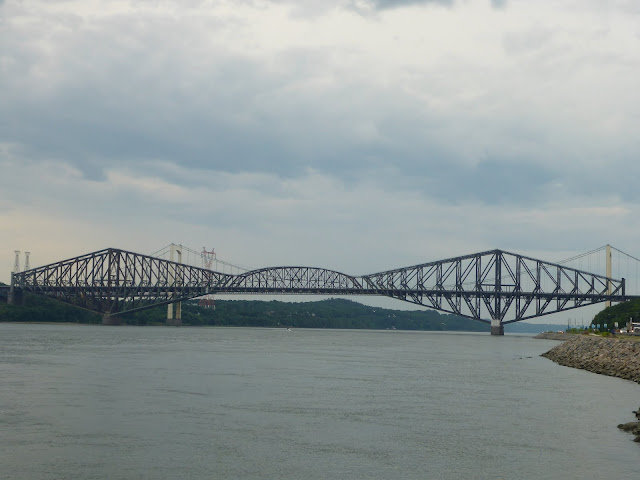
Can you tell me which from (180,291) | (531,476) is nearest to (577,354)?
(531,476)

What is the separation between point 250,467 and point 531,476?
24.6 ft

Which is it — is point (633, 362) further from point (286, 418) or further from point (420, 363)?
point (286, 418)

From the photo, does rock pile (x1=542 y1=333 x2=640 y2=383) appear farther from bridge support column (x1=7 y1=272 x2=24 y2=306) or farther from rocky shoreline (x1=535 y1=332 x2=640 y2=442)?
bridge support column (x1=7 y1=272 x2=24 y2=306)

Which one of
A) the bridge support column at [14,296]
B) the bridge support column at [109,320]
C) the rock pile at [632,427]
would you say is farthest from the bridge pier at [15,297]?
the rock pile at [632,427]

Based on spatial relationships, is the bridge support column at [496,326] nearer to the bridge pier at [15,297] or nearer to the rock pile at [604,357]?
the rock pile at [604,357]

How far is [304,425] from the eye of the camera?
26.6 metres

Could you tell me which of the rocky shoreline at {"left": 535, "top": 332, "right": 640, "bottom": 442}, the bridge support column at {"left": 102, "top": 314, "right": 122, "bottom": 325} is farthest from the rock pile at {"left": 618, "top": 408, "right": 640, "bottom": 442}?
the bridge support column at {"left": 102, "top": 314, "right": 122, "bottom": 325}

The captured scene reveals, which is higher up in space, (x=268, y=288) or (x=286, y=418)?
(x=268, y=288)

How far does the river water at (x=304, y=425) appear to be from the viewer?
20.0m

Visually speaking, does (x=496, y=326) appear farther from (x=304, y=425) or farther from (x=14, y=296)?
(x=304, y=425)

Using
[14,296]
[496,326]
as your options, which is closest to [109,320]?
[14,296]

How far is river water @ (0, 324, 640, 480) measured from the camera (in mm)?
20016

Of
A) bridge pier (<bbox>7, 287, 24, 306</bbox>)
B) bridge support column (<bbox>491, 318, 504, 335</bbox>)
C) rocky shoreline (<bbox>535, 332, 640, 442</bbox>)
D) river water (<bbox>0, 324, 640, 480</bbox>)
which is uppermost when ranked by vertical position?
bridge pier (<bbox>7, 287, 24, 306</bbox>)

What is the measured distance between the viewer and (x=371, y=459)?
21266 millimetres
